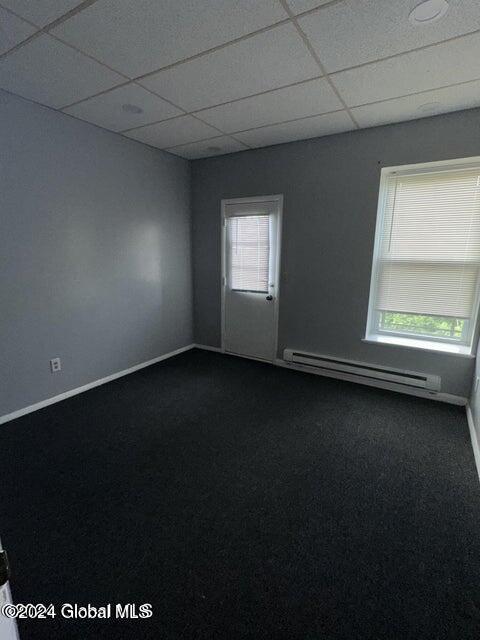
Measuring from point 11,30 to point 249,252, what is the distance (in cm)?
271

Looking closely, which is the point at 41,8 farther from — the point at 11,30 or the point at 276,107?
the point at 276,107

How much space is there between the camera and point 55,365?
2877mm

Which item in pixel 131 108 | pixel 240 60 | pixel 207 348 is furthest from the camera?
pixel 207 348

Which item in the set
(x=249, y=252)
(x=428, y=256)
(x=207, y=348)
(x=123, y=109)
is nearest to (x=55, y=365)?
(x=207, y=348)

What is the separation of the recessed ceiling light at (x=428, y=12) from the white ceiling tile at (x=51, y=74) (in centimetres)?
183

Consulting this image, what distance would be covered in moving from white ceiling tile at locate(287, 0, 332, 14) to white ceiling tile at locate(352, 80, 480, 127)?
4.02ft

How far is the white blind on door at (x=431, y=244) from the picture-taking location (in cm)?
273

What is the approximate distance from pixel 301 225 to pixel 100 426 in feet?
9.43

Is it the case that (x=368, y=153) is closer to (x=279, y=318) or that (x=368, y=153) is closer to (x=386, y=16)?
(x=386, y=16)

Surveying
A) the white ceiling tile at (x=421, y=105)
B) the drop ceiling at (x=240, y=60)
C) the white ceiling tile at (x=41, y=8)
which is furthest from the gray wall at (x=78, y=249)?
the white ceiling tile at (x=421, y=105)

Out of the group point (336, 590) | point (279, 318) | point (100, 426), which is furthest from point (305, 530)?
point (279, 318)

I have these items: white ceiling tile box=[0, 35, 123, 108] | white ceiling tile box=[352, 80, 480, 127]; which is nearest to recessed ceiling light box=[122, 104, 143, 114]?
white ceiling tile box=[0, 35, 123, 108]

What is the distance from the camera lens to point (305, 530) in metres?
1.60

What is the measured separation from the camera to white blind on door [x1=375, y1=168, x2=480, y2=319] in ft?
8.96
